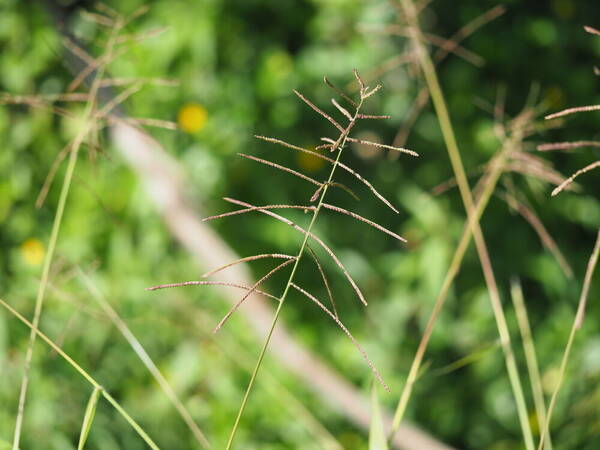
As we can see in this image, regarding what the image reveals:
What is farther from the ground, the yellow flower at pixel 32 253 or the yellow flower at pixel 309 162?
Result: the yellow flower at pixel 309 162

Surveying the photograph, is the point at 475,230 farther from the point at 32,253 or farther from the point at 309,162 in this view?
the point at 32,253

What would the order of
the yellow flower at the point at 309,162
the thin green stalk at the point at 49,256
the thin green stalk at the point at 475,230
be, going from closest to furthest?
the thin green stalk at the point at 49,256 < the thin green stalk at the point at 475,230 < the yellow flower at the point at 309,162

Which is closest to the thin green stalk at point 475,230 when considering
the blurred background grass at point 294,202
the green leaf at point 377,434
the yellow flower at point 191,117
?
the green leaf at point 377,434

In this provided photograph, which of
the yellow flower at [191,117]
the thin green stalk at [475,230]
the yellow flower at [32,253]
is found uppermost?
the thin green stalk at [475,230]

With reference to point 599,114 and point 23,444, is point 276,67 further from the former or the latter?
point 23,444

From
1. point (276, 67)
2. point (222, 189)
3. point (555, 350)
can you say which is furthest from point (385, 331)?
point (276, 67)

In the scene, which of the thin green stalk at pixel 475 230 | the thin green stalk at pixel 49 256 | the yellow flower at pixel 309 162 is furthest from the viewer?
the yellow flower at pixel 309 162

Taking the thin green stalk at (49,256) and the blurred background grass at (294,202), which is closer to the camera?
the thin green stalk at (49,256)

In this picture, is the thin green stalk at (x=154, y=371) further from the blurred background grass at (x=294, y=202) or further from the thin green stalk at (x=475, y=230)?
the blurred background grass at (x=294, y=202)
